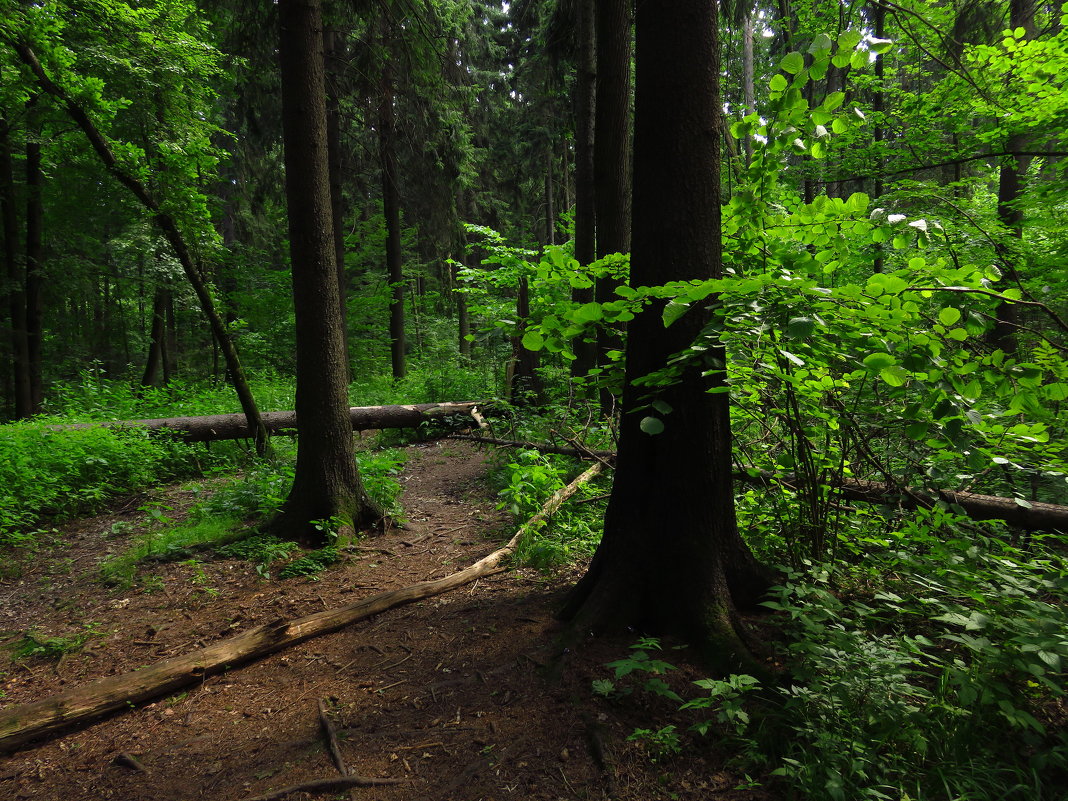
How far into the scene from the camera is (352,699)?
9.72ft

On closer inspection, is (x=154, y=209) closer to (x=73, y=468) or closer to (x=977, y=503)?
(x=73, y=468)

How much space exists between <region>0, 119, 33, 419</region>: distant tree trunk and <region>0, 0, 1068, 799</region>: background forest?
0.08 meters

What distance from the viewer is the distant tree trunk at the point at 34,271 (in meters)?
11.7

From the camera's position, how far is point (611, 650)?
2.71 m

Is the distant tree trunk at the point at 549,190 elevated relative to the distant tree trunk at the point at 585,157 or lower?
elevated

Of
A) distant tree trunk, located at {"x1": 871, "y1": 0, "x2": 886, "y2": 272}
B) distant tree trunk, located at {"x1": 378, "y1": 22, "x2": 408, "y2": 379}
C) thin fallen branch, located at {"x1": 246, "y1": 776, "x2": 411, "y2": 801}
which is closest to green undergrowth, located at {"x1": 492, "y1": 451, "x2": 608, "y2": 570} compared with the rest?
thin fallen branch, located at {"x1": 246, "y1": 776, "x2": 411, "y2": 801}

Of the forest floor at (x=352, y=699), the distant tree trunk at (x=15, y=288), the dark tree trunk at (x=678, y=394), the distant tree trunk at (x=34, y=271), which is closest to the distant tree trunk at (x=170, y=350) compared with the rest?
the distant tree trunk at (x=34, y=271)

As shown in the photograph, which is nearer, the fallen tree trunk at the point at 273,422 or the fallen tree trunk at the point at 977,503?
the fallen tree trunk at the point at 977,503

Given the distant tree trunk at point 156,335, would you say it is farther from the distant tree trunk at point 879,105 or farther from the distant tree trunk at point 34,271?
the distant tree trunk at point 879,105

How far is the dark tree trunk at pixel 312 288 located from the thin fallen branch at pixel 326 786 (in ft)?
10.0

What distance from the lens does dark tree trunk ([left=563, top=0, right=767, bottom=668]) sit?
8.70 feet

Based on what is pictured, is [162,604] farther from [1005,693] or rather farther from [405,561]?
[1005,693]

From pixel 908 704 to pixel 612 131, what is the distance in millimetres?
7716

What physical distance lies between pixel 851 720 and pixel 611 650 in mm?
1081
